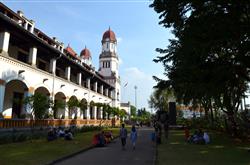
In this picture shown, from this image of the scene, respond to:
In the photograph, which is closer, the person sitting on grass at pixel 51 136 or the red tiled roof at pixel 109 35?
the person sitting on grass at pixel 51 136

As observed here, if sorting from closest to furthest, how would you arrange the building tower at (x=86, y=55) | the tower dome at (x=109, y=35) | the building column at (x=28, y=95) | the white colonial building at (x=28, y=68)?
the white colonial building at (x=28, y=68)
the building column at (x=28, y=95)
the tower dome at (x=109, y=35)
the building tower at (x=86, y=55)

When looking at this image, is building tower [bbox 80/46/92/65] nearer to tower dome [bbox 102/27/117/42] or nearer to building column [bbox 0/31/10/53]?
tower dome [bbox 102/27/117/42]

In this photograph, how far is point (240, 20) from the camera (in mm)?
13164

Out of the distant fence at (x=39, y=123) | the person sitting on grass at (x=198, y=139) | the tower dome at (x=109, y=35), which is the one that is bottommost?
the person sitting on grass at (x=198, y=139)

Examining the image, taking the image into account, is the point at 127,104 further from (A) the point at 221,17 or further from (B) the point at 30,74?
(A) the point at 221,17

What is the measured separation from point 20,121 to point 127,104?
97532mm

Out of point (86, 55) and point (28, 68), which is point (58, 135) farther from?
point (86, 55)

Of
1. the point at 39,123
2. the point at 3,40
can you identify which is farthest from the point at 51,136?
the point at 3,40

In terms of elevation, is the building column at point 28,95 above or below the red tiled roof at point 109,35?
below

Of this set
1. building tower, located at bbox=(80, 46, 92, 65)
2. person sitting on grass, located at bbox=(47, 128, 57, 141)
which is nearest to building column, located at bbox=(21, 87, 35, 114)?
person sitting on grass, located at bbox=(47, 128, 57, 141)

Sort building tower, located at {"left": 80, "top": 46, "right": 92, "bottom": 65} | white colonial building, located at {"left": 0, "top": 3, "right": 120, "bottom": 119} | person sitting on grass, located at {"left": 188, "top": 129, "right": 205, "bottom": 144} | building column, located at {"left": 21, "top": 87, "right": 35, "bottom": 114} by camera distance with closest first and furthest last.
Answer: person sitting on grass, located at {"left": 188, "top": 129, "right": 205, "bottom": 144}
white colonial building, located at {"left": 0, "top": 3, "right": 120, "bottom": 119}
building column, located at {"left": 21, "top": 87, "right": 35, "bottom": 114}
building tower, located at {"left": 80, "top": 46, "right": 92, "bottom": 65}

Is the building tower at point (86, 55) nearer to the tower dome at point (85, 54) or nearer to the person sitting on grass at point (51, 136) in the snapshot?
the tower dome at point (85, 54)

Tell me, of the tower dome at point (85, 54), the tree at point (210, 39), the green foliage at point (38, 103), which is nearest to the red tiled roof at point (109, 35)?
the tower dome at point (85, 54)

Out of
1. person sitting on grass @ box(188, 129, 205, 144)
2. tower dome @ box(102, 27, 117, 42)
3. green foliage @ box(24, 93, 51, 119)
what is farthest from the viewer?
tower dome @ box(102, 27, 117, 42)
